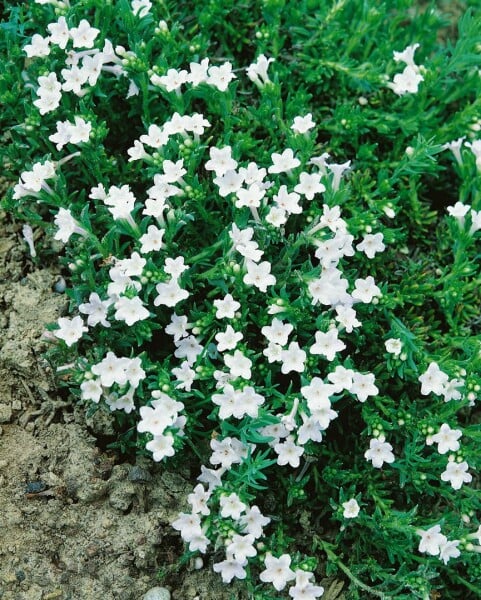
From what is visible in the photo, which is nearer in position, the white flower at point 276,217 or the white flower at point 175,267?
the white flower at point 175,267

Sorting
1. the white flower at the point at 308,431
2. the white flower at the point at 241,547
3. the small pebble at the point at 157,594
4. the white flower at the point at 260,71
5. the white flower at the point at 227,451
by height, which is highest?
the white flower at the point at 260,71

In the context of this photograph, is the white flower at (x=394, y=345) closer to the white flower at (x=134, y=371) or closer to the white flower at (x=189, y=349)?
the white flower at (x=189, y=349)

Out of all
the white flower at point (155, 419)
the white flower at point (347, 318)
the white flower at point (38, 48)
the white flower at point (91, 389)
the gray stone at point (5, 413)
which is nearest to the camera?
the white flower at point (155, 419)

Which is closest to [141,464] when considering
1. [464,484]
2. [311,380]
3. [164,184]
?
[311,380]

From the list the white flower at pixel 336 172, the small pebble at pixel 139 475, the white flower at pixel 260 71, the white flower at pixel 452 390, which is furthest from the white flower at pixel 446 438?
the white flower at pixel 260 71

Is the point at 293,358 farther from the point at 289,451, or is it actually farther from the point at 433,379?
the point at 433,379

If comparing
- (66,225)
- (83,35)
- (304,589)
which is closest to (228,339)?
(66,225)

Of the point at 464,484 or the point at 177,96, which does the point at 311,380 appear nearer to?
the point at 464,484
